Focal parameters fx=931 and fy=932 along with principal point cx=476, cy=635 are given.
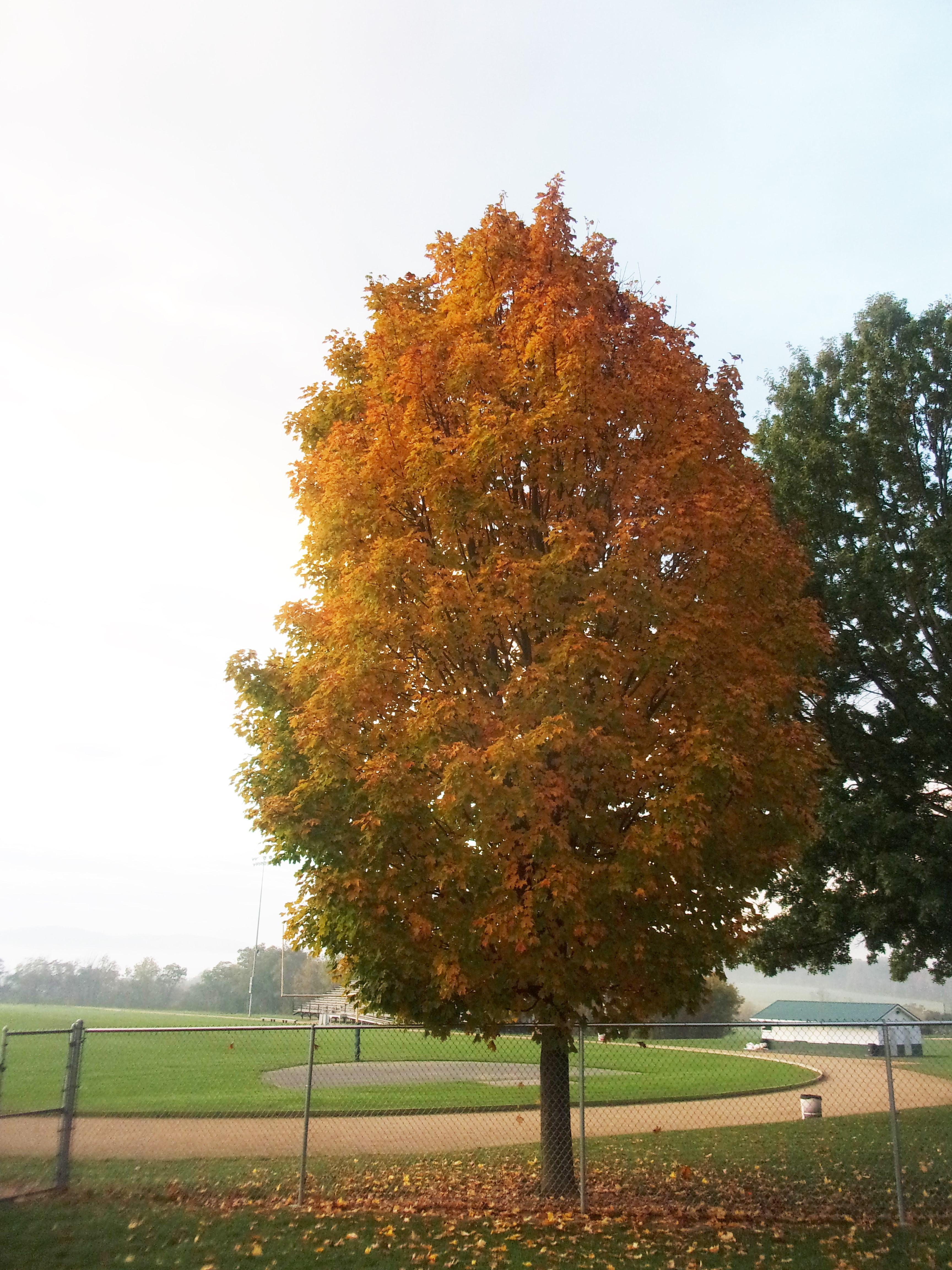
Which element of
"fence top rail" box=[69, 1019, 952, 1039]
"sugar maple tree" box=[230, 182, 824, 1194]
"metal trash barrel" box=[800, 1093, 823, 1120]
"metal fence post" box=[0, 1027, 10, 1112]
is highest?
"sugar maple tree" box=[230, 182, 824, 1194]

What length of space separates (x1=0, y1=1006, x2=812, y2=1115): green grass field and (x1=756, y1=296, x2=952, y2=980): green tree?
516cm

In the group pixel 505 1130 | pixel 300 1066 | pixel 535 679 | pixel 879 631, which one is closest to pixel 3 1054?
pixel 535 679

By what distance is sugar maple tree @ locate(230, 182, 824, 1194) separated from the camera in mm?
7719

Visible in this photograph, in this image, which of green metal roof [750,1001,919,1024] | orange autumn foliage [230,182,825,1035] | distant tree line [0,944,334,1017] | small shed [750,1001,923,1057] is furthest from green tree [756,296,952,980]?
distant tree line [0,944,334,1017]

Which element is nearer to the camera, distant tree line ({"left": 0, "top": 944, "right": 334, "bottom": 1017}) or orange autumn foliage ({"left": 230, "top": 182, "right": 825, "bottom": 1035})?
orange autumn foliage ({"left": 230, "top": 182, "right": 825, "bottom": 1035})

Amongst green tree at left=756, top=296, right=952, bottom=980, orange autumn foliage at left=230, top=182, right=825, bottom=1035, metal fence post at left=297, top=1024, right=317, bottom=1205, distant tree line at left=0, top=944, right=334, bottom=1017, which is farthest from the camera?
distant tree line at left=0, top=944, right=334, bottom=1017

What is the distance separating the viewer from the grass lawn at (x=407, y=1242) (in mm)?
6379

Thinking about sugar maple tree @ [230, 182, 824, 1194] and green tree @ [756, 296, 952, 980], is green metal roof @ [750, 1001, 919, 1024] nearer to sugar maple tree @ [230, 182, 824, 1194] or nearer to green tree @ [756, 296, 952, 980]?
green tree @ [756, 296, 952, 980]

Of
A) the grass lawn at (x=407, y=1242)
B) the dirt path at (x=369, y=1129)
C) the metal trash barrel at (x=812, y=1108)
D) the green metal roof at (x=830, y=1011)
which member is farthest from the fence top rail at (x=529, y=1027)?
the green metal roof at (x=830, y=1011)

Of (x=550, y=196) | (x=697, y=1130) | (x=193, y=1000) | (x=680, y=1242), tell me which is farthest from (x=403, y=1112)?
(x=193, y=1000)

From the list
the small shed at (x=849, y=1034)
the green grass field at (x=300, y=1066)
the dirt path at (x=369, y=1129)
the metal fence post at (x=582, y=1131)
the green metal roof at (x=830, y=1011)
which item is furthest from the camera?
the green metal roof at (x=830, y=1011)

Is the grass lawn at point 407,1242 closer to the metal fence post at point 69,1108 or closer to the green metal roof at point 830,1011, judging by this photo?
the metal fence post at point 69,1108

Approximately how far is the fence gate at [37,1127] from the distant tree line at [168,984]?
101m

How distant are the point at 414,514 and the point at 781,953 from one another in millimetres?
11208
